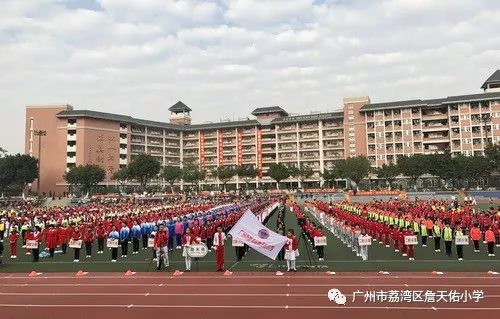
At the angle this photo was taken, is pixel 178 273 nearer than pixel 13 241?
Yes

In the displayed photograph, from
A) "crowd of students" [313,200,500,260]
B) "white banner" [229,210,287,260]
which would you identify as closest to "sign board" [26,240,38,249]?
"white banner" [229,210,287,260]

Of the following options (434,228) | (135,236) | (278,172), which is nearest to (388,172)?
(278,172)

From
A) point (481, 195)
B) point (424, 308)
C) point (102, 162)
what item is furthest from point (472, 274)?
point (102, 162)

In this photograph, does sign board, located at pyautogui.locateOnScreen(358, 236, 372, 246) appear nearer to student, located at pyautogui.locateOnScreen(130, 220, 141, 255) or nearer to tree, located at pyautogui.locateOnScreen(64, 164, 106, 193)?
student, located at pyautogui.locateOnScreen(130, 220, 141, 255)

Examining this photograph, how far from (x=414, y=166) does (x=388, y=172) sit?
5.62m

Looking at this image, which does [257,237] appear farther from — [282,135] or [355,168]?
[282,135]

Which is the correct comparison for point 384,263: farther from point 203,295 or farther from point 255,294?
point 203,295

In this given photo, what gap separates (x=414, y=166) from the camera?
7162 centimetres

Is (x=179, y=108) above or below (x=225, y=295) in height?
above

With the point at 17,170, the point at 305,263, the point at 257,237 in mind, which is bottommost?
the point at 305,263

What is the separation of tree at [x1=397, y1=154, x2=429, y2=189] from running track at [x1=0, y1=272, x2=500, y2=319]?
61.4 metres

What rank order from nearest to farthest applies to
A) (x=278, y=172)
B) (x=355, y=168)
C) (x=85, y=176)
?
1. (x=355, y=168)
2. (x=85, y=176)
3. (x=278, y=172)

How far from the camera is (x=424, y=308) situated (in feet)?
31.9

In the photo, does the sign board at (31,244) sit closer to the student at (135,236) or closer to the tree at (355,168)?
the student at (135,236)
